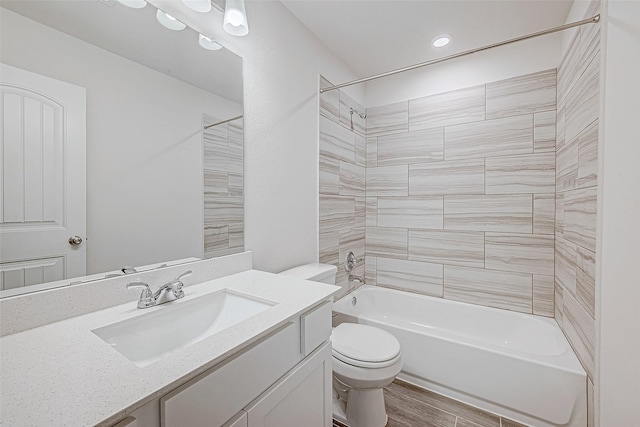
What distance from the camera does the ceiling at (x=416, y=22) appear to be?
176 cm

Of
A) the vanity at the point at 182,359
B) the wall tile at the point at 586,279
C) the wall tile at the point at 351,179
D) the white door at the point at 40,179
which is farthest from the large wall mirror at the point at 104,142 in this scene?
the wall tile at the point at 586,279

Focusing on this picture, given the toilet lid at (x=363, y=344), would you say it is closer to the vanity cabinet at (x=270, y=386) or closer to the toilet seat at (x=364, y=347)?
the toilet seat at (x=364, y=347)

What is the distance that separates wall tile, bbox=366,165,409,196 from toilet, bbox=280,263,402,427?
130cm

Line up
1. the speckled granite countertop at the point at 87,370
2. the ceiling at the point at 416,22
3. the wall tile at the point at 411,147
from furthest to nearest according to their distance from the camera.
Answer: the wall tile at the point at 411,147 → the ceiling at the point at 416,22 → the speckled granite countertop at the point at 87,370

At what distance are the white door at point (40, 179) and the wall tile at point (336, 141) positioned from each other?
5.06 feet

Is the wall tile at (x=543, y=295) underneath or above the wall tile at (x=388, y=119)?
underneath

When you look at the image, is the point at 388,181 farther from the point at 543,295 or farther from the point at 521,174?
the point at 543,295

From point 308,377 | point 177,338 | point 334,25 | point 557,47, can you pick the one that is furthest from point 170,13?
point 557,47

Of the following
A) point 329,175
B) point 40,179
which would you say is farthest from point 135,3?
point 329,175

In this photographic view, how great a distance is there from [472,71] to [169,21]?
2.28 m

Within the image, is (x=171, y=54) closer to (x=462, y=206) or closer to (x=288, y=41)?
(x=288, y=41)

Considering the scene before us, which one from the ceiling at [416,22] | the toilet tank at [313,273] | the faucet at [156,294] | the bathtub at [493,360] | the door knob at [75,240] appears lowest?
the bathtub at [493,360]

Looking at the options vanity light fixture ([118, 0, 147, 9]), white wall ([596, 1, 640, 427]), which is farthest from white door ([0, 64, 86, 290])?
white wall ([596, 1, 640, 427])

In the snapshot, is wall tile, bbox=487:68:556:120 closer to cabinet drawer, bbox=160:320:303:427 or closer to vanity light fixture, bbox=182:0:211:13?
vanity light fixture, bbox=182:0:211:13
